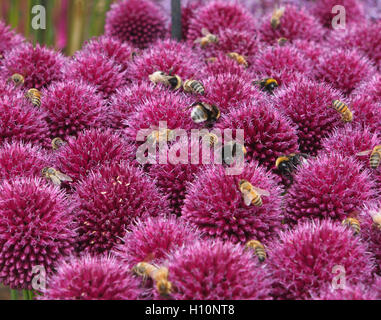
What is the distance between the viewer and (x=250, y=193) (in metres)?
1.17

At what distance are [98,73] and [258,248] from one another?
3.29 feet

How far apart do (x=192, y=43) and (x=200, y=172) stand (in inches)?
41.8

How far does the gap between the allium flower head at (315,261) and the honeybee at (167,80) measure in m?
0.78

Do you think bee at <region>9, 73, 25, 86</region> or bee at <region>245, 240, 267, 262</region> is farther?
bee at <region>9, 73, 25, 86</region>

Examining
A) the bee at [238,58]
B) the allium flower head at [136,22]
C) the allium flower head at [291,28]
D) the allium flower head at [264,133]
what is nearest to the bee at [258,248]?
the allium flower head at [264,133]

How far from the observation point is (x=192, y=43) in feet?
7.32

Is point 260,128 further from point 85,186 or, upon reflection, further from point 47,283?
point 47,283

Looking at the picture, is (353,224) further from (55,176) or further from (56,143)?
(56,143)

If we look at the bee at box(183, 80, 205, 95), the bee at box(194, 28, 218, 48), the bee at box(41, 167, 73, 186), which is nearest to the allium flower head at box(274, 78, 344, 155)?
the bee at box(183, 80, 205, 95)

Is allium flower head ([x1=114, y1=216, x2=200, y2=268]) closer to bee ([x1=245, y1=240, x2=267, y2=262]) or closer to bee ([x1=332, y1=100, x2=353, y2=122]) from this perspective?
bee ([x1=245, y1=240, x2=267, y2=262])

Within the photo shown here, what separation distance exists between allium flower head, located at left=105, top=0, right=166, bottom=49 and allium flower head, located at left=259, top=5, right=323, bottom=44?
53 centimetres

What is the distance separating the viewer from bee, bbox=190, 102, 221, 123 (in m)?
1.43

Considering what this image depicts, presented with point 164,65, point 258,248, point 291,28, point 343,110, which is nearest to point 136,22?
point 164,65

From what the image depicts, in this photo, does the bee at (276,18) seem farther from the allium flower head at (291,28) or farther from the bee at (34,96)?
the bee at (34,96)
